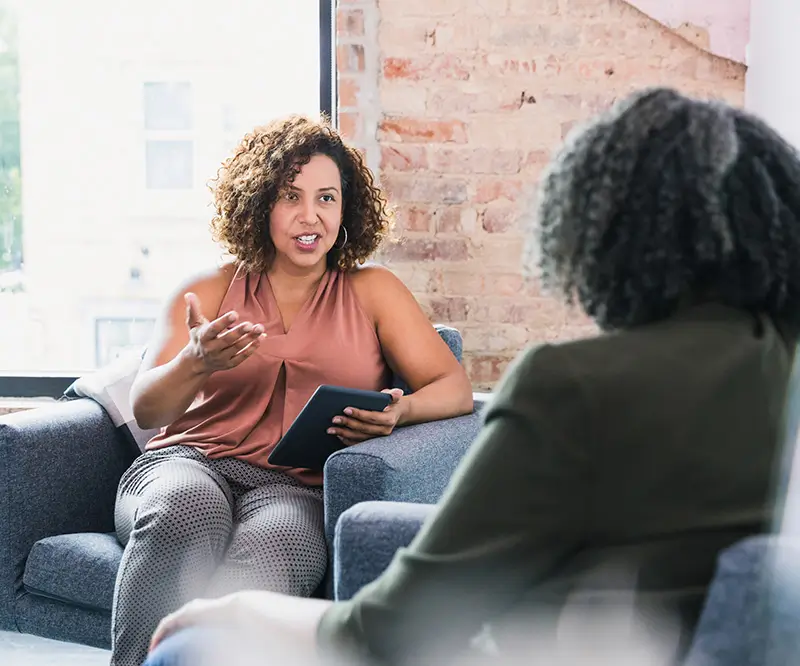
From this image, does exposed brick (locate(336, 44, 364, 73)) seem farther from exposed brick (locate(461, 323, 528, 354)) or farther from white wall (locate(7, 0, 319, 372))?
exposed brick (locate(461, 323, 528, 354))

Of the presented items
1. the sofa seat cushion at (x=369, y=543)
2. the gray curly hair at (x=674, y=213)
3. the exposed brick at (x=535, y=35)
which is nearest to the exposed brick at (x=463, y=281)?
the exposed brick at (x=535, y=35)

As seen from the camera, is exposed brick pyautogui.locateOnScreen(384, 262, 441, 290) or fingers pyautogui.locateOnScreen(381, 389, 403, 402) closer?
fingers pyautogui.locateOnScreen(381, 389, 403, 402)

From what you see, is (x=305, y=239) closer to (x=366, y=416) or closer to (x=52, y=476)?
(x=366, y=416)

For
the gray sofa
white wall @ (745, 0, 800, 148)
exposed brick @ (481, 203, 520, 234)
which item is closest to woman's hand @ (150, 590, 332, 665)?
the gray sofa

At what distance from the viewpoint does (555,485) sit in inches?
29.8

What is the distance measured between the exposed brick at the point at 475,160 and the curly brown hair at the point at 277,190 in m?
0.41

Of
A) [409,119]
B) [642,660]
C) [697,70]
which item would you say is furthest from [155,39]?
[642,660]

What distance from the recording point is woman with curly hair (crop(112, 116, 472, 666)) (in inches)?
68.0

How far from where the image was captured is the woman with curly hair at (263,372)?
1.73 meters

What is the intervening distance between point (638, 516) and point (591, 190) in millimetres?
284

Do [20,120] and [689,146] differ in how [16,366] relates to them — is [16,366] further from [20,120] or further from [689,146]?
[689,146]

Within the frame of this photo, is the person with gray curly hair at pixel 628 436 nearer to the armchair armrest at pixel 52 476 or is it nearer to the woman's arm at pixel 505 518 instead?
the woman's arm at pixel 505 518

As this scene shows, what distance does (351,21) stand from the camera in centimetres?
271

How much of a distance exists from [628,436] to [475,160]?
A: 80.5 inches
